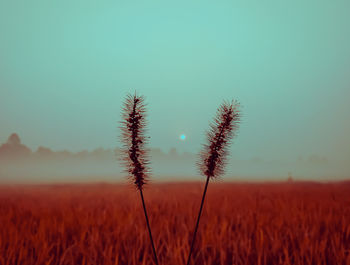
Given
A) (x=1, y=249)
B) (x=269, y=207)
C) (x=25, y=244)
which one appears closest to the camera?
(x=1, y=249)

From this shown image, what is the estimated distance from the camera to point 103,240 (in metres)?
4.15

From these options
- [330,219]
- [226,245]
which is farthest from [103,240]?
[330,219]

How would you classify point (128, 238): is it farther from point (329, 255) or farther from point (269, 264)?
point (329, 255)

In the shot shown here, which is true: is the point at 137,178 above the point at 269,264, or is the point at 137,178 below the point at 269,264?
above

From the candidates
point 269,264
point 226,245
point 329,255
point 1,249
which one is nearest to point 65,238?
point 1,249

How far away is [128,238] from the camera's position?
13.5ft

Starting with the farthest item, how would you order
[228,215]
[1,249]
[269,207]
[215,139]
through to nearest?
[269,207] < [228,215] < [1,249] < [215,139]

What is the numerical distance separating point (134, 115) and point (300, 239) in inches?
134

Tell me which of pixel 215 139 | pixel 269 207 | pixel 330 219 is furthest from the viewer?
pixel 269 207

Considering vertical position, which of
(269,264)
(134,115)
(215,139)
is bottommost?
(269,264)

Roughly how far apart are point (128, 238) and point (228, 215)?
2305 mm

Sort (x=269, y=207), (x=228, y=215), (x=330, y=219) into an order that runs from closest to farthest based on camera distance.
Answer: (x=330, y=219), (x=228, y=215), (x=269, y=207)

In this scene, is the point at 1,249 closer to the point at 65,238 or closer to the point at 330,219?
the point at 65,238

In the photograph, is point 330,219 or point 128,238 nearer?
point 128,238
